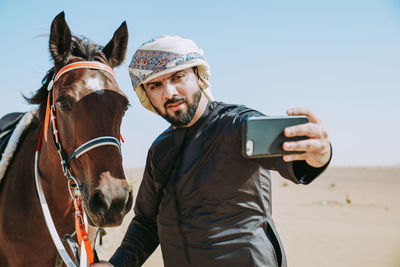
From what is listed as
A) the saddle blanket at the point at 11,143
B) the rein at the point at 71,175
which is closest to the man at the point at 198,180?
the rein at the point at 71,175

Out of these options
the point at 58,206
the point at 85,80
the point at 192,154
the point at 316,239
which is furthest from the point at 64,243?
the point at 316,239

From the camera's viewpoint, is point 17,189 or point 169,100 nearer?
point 169,100

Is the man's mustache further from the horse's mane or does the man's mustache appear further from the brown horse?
the horse's mane

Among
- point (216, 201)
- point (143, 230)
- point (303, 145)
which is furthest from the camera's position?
point (143, 230)

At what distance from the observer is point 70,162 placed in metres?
2.26

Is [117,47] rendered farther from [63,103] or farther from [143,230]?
[143,230]

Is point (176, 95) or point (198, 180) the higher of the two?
point (176, 95)

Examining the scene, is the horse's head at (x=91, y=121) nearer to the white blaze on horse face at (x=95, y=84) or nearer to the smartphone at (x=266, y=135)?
the white blaze on horse face at (x=95, y=84)

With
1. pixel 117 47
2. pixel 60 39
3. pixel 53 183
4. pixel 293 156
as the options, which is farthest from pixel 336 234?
pixel 293 156

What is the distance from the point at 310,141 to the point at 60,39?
8.19 ft

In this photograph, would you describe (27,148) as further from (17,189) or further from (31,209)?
(31,209)

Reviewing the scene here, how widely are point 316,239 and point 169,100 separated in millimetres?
8408

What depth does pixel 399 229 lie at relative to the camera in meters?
9.84

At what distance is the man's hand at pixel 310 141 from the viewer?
3.49 ft
